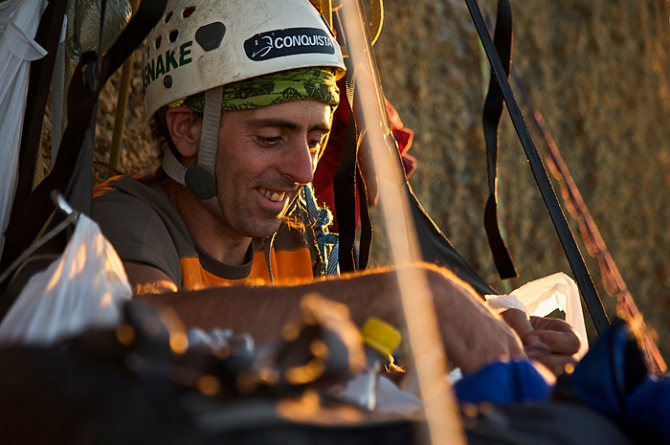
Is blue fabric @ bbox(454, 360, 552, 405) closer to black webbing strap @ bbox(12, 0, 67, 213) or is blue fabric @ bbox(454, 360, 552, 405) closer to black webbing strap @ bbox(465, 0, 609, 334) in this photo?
black webbing strap @ bbox(465, 0, 609, 334)

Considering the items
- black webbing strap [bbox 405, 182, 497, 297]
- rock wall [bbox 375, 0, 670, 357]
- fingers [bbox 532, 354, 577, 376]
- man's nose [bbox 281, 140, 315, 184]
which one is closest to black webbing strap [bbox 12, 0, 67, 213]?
man's nose [bbox 281, 140, 315, 184]

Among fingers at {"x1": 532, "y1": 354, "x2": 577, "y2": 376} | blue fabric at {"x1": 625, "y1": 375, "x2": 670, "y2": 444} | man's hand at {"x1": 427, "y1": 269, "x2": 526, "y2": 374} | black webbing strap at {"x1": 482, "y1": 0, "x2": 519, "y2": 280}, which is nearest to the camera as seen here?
blue fabric at {"x1": 625, "y1": 375, "x2": 670, "y2": 444}

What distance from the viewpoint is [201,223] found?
2.29 metres

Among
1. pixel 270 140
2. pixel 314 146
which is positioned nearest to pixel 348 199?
pixel 314 146

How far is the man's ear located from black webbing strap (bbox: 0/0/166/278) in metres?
0.61

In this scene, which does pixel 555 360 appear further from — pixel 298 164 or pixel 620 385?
pixel 298 164

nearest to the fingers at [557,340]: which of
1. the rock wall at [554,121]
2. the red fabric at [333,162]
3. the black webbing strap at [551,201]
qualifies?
the black webbing strap at [551,201]

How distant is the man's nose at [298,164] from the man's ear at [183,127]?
274mm

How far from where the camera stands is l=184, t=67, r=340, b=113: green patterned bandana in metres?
2.24

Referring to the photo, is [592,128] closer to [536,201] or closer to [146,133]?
[536,201]

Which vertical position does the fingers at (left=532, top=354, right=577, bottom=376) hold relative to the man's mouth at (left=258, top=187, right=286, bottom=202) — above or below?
below

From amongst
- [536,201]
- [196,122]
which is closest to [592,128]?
[536,201]

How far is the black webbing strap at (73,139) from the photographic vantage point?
1.59 metres

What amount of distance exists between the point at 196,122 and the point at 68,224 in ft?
3.05
